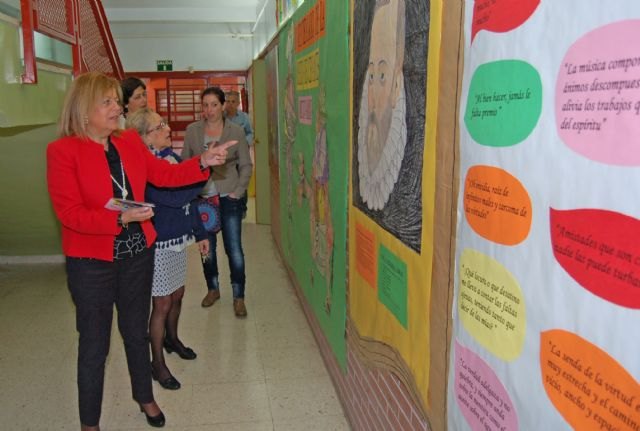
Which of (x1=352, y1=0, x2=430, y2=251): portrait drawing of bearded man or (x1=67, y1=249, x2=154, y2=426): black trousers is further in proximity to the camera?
(x1=67, y1=249, x2=154, y2=426): black trousers

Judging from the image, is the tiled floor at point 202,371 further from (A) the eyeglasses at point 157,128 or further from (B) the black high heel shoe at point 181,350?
(A) the eyeglasses at point 157,128

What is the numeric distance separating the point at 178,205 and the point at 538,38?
85.1 inches

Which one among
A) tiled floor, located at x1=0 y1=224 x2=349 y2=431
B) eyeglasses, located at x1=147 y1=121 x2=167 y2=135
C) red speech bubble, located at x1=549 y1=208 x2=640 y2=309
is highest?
eyeglasses, located at x1=147 y1=121 x2=167 y2=135

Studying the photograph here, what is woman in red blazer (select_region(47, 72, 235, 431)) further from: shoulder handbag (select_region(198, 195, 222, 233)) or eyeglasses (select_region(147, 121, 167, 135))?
shoulder handbag (select_region(198, 195, 222, 233))

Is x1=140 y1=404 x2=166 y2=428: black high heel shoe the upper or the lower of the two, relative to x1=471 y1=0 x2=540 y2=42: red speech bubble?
lower

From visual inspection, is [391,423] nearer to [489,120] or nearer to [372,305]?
[372,305]

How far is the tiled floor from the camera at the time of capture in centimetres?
279

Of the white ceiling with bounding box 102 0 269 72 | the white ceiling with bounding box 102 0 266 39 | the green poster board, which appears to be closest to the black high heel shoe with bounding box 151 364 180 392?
the green poster board

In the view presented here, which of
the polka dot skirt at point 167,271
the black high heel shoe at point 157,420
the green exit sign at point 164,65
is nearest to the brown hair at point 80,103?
the polka dot skirt at point 167,271

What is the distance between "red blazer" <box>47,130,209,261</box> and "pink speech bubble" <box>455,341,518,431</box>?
1476 millimetres

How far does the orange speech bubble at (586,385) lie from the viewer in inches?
31.7

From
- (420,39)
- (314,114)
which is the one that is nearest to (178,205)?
(314,114)

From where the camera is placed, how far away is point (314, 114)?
3240mm

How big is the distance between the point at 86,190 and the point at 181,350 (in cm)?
156
